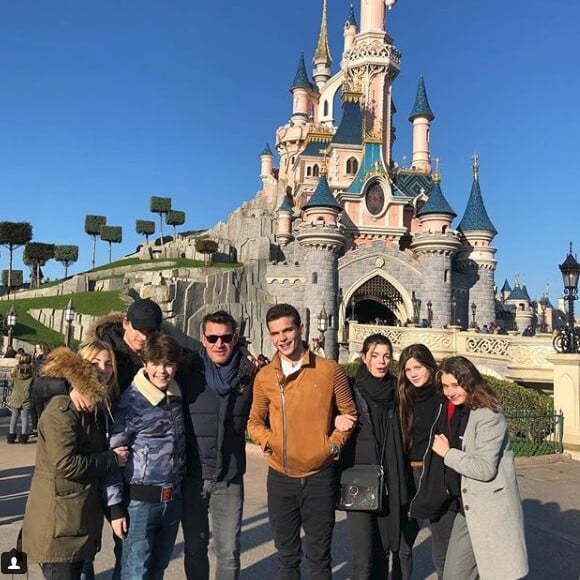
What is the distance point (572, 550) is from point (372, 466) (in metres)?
2.74

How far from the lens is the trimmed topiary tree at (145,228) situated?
56.7 m

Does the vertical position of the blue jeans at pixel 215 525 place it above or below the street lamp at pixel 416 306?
below

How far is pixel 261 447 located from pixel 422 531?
2.85 metres

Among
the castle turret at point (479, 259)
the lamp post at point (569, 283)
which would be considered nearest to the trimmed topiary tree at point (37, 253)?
the castle turret at point (479, 259)

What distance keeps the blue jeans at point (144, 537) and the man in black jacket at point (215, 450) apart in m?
0.25

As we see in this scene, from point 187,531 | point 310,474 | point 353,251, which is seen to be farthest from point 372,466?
point 353,251

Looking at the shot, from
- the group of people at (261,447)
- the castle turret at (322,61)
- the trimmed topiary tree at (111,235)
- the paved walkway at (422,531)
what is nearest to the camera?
the group of people at (261,447)

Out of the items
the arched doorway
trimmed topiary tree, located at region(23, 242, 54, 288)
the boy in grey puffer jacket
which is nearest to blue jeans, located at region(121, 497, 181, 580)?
the boy in grey puffer jacket

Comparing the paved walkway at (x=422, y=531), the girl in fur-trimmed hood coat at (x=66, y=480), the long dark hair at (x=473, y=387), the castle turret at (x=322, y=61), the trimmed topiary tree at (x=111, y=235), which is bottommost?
the paved walkway at (x=422, y=531)

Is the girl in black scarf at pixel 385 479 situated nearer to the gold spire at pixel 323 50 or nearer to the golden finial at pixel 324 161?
the golden finial at pixel 324 161

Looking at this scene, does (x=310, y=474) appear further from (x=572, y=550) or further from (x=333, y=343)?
(x=333, y=343)

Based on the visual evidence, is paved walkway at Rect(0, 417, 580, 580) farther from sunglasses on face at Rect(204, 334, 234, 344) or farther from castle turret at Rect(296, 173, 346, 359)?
castle turret at Rect(296, 173, 346, 359)

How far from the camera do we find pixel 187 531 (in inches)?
139

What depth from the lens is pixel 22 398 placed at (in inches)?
378
